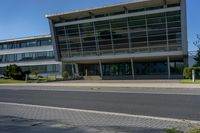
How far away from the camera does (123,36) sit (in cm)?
5122

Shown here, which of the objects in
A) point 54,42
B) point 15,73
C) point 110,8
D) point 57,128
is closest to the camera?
point 57,128

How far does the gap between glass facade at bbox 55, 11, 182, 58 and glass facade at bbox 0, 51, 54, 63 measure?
2314 cm

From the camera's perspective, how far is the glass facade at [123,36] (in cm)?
4716

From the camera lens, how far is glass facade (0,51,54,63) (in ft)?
263

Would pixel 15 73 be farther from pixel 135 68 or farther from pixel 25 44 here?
pixel 25 44

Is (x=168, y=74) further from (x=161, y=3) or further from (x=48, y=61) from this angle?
(x=48, y=61)

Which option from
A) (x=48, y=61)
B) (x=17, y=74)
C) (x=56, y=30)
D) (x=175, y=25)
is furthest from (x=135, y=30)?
(x=48, y=61)

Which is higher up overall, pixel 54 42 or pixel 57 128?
pixel 54 42

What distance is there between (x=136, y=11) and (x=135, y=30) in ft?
9.44

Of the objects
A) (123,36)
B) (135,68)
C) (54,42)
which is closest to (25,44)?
(54,42)

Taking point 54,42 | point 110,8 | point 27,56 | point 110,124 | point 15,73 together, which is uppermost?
point 110,8

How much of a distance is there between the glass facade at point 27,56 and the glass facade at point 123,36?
23.1 metres

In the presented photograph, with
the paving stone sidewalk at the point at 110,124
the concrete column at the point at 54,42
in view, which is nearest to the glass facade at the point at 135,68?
the concrete column at the point at 54,42

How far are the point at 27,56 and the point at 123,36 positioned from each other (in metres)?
39.8
